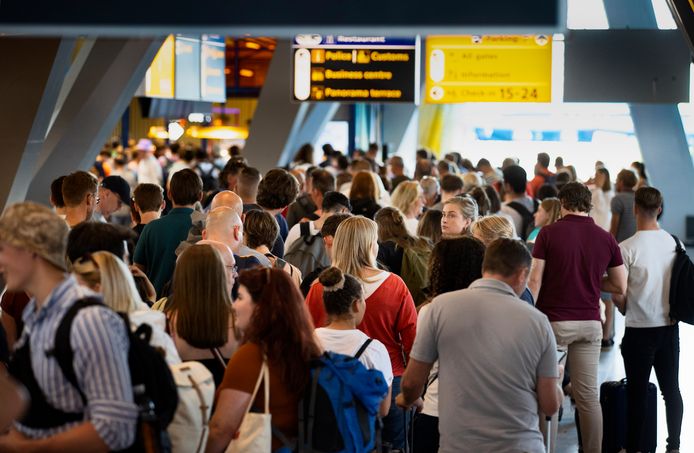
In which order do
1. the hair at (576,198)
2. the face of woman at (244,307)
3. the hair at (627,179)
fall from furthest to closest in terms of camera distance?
the hair at (627,179) → the hair at (576,198) → the face of woman at (244,307)

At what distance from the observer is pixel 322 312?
18.7ft

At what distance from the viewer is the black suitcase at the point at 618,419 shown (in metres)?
7.12

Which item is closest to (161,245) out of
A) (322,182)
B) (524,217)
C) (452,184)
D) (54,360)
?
(322,182)

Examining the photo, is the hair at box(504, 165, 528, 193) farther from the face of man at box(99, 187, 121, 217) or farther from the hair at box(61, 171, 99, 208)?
the hair at box(61, 171, 99, 208)

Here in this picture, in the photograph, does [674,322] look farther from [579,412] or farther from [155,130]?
[155,130]

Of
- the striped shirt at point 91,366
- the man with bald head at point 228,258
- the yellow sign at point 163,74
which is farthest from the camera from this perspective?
the yellow sign at point 163,74

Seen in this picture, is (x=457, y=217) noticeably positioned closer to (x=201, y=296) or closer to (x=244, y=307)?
(x=201, y=296)

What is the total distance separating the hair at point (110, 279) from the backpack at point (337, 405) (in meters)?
0.73

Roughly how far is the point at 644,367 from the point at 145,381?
445 centimetres

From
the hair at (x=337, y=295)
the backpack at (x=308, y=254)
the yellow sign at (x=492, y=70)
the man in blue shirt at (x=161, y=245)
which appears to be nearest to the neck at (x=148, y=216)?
the man in blue shirt at (x=161, y=245)

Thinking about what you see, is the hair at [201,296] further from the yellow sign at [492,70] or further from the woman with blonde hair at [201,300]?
the yellow sign at [492,70]

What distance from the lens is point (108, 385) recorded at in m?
3.21

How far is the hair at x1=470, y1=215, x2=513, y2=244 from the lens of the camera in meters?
6.45

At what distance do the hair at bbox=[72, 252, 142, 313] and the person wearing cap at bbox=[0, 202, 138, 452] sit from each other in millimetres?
451
